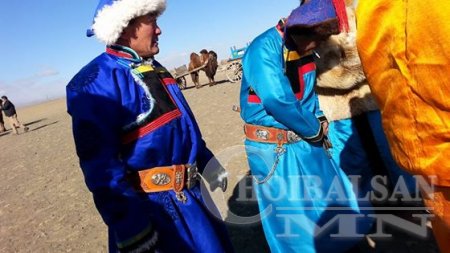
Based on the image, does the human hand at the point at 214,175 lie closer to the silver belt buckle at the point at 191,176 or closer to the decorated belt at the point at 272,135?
the silver belt buckle at the point at 191,176

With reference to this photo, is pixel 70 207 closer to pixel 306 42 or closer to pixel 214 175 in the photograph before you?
pixel 214 175

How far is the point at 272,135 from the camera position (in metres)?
2.56

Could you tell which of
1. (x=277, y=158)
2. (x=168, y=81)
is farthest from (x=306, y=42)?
(x=168, y=81)

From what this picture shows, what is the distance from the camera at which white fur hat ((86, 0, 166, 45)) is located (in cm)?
191

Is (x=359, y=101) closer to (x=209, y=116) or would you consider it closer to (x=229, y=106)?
(x=209, y=116)

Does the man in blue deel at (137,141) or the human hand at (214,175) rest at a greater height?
the man in blue deel at (137,141)

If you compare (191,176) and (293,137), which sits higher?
(191,176)

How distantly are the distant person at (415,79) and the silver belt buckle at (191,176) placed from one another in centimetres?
105

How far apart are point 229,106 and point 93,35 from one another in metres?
9.30

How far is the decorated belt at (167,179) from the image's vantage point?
1874mm

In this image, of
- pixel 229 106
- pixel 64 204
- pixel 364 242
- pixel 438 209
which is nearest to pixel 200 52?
pixel 229 106

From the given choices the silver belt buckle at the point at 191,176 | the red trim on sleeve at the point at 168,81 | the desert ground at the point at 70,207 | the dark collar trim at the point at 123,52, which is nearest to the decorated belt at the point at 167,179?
the silver belt buckle at the point at 191,176

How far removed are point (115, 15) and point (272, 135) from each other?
1215 mm

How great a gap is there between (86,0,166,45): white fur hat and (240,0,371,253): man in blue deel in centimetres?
74
